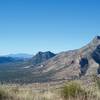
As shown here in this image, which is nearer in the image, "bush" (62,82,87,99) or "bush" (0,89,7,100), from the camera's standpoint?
"bush" (0,89,7,100)

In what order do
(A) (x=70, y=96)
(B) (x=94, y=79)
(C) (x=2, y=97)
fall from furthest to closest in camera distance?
(B) (x=94, y=79), (A) (x=70, y=96), (C) (x=2, y=97)

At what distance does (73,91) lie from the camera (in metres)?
12.5

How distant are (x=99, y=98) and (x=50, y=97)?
1.74 metres

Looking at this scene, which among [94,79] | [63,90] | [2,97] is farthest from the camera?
[94,79]

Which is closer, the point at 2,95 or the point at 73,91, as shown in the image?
the point at 2,95

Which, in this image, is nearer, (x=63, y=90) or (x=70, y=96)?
(x=70, y=96)

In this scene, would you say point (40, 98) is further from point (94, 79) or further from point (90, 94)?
point (94, 79)

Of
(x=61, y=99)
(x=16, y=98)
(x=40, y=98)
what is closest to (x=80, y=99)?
(x=61, y=99)

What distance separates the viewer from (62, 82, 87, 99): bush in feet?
39.7

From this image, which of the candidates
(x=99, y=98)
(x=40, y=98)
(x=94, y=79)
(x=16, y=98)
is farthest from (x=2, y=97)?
(x=94, y=79)

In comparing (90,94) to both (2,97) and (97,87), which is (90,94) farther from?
(2,97)

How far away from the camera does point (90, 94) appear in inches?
474

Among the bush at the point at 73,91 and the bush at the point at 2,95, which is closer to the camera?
the bush at the point at 2,95

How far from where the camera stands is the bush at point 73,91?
12091mm
